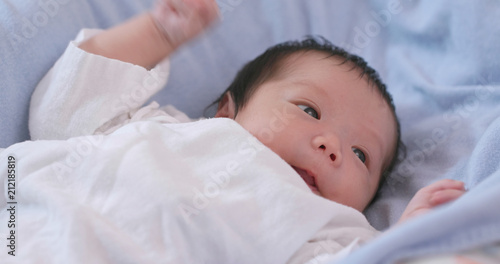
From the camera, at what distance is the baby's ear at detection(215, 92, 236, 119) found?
1.13 metres

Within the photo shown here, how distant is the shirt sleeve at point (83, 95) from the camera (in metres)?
1.04

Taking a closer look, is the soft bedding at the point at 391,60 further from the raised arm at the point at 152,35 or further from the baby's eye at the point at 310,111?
the baby's eye at the point at 310,111

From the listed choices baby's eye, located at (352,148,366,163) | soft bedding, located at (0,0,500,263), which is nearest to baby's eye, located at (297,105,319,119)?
baby's eye, located at (352,148,366,163)

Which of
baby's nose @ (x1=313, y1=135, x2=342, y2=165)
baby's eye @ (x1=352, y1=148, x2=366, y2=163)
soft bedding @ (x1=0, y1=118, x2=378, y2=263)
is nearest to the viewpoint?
soft bedding @ (x1=0, y1=118, x2=378, y2=263)

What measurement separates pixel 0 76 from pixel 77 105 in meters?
0.17

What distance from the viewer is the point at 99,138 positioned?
917mm

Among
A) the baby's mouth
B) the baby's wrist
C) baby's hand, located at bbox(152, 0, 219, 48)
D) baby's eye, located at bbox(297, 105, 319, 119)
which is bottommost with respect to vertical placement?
the baby's mouth

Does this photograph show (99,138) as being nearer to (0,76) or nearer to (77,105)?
(77,105)

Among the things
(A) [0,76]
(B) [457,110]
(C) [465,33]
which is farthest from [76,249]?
(C) [465,33]

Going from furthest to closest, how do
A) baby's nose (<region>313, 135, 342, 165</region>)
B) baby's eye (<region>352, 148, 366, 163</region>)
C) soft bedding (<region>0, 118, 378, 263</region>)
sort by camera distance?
baby's eye (<region>352, 148, 366, 163</region>), baby's nose (<region>313, 135, 342, 165</region>), soft bedding (<region>0, 118, 378, 263</region>)

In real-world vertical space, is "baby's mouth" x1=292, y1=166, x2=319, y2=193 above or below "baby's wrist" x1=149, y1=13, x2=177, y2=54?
below

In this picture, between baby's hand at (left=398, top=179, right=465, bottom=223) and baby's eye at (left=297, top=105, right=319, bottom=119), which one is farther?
baby's eye at (left=297, top=105, right=319, bottom=119)

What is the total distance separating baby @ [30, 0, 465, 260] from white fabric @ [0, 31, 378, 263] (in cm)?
9

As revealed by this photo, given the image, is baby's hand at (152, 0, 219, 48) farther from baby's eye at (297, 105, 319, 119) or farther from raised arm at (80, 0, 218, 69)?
baby's eye at (297, 105, 319, 119)
